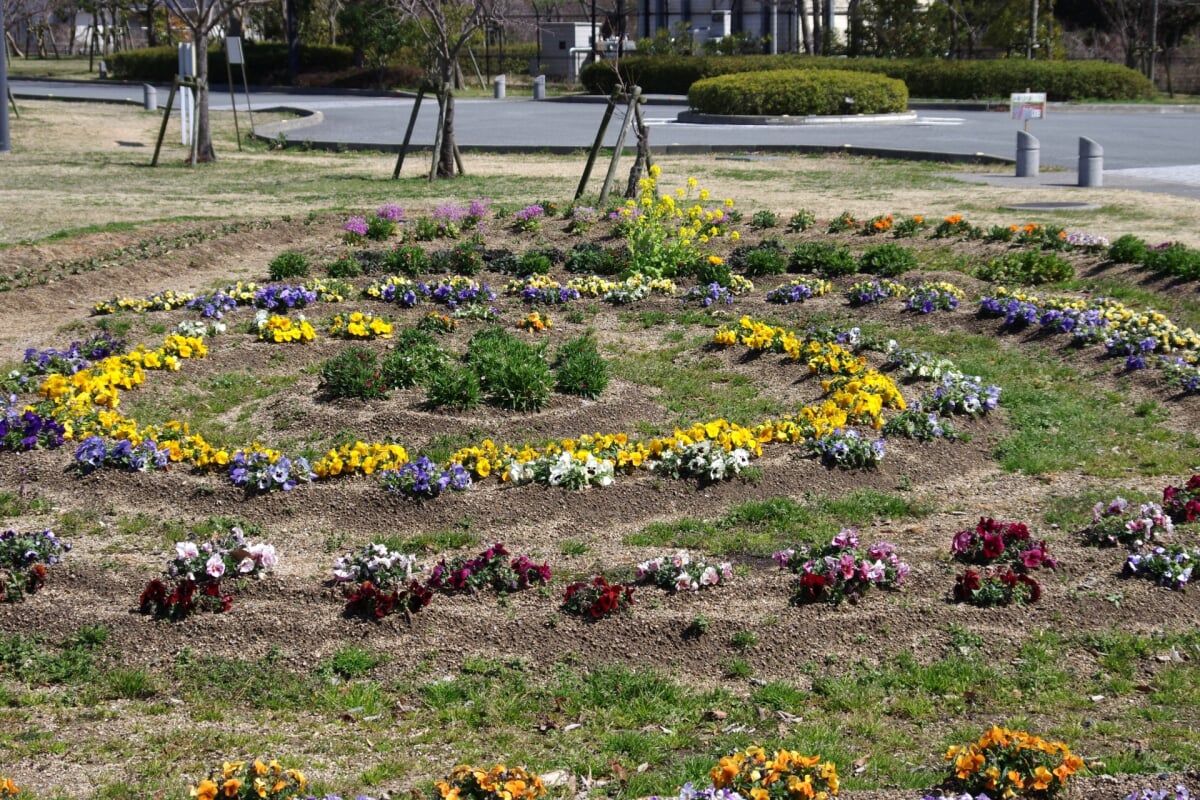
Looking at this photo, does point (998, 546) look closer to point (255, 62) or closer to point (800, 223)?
point (800, 223)

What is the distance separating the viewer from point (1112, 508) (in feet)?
19.5

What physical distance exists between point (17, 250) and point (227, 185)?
6390 mm

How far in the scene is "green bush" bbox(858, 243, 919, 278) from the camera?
11.4 m

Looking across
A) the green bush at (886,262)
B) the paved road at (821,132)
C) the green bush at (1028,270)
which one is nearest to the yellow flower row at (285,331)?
the green bush at (886,262)

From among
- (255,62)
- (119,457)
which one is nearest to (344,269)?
(119,457)

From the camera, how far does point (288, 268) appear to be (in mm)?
11367

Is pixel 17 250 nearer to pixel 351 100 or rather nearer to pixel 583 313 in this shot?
pixel 583 313

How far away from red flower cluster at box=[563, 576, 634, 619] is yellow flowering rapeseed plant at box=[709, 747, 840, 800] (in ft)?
4.29

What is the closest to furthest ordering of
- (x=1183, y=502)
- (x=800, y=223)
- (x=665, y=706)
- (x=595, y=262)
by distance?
1. (x=665, y=706)
2. (x=1183, y=502)
3. (x=595, y=262)
4. (x=800, y=223)

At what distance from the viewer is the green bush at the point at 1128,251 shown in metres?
11.1

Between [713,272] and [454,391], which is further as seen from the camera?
[713,272]

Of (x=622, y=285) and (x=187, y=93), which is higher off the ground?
(x=187, y=93)

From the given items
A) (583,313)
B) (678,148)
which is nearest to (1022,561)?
(583,313)

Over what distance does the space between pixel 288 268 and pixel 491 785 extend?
8211 millimetres
